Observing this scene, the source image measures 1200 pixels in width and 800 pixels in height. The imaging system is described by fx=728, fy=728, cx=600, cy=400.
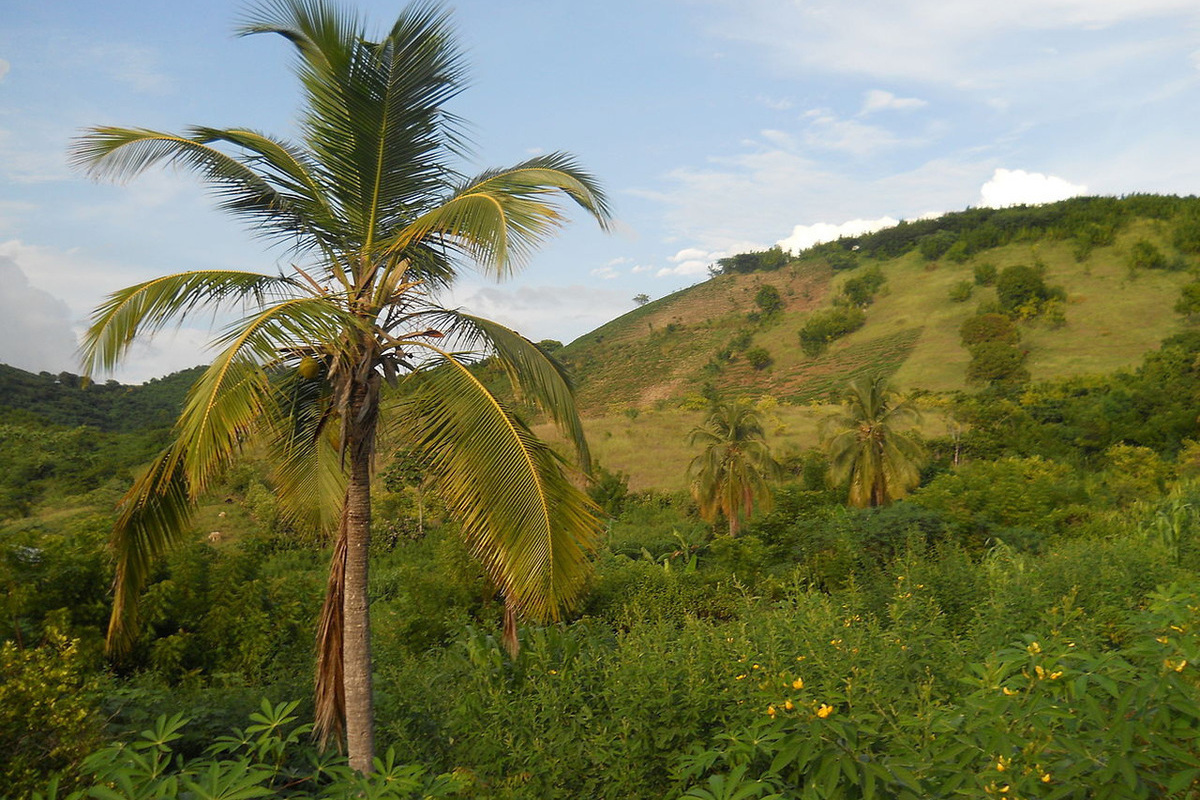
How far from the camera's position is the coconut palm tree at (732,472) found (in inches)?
849

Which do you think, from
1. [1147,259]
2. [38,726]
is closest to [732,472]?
[38,726]

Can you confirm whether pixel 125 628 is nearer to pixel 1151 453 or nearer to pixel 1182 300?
pixel 1151 453

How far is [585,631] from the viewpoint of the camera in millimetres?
6930

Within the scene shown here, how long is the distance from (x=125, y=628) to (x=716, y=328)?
65474mm

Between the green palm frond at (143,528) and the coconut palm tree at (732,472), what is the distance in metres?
17.8

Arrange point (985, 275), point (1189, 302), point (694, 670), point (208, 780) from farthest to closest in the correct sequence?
1. point (985, 275)
2. point (1189, 302)
3. point (694, 670)
4. point (208, 780)

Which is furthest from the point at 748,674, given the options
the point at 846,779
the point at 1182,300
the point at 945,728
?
the point at 1182,300

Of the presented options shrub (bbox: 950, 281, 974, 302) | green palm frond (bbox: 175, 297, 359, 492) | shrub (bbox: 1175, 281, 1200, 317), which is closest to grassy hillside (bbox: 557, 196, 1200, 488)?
shrub (bbox: 950, 281, 974, 302)

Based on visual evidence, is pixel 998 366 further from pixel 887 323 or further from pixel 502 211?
pixel 502 211

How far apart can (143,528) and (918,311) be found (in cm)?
6147

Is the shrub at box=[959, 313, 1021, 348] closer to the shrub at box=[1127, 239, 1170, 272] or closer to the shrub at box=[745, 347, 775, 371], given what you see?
the shrub at box=[1127, 239, 1170, 272]

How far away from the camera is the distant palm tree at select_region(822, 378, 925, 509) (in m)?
20.3

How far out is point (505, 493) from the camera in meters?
4.25

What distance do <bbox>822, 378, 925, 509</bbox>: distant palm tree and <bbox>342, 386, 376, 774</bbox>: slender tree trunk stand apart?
18.0m
